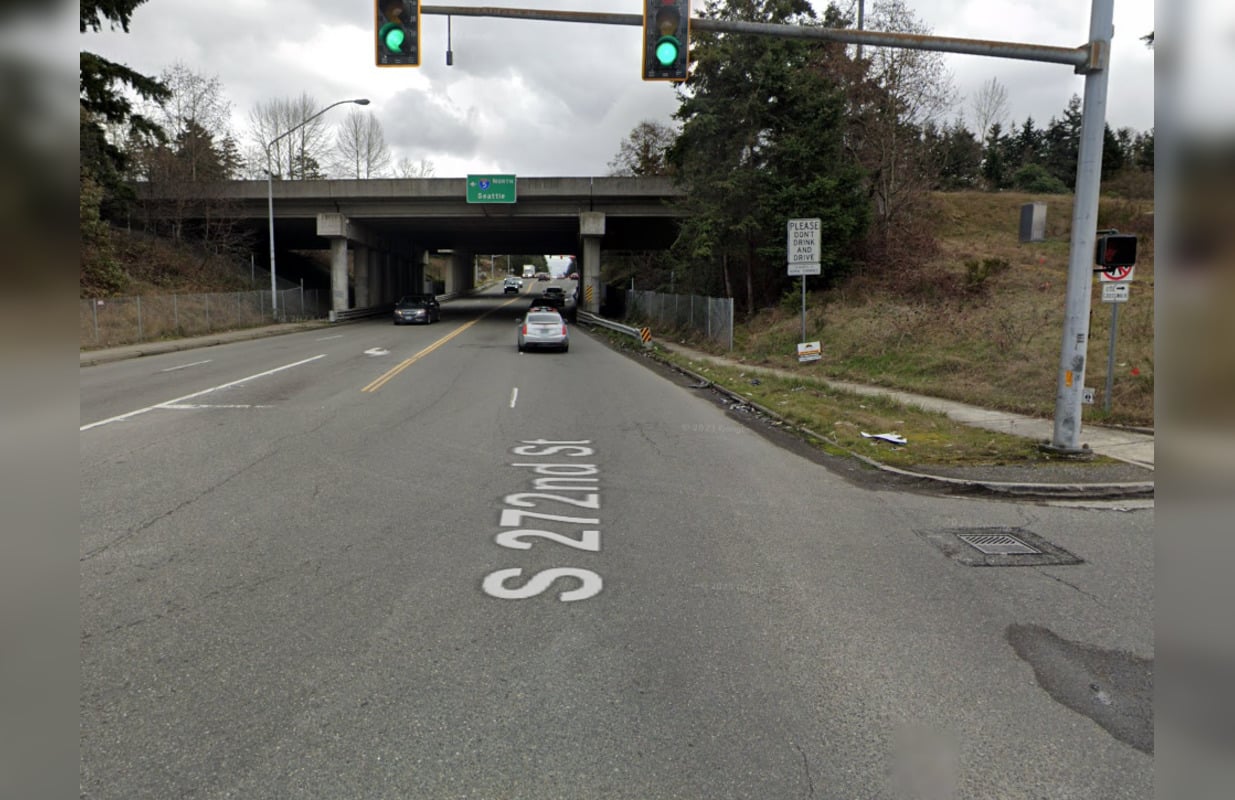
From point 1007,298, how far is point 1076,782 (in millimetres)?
20126

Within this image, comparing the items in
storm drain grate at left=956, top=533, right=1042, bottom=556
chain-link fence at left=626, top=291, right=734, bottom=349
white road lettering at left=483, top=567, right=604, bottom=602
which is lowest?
storm drain grate at left=956, top=533, right=1042, bottom=556

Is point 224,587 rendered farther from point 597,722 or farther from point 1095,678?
point 1095,678

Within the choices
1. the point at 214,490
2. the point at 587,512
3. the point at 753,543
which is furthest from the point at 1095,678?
the point at 214,490

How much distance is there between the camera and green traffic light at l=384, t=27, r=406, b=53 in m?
10.1

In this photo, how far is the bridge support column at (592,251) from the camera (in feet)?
141

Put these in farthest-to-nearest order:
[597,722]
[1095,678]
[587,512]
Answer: [587,512], [1095,678], [597,722]

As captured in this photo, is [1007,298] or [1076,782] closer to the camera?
[1076,782]

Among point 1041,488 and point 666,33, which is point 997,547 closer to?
point 1041,488

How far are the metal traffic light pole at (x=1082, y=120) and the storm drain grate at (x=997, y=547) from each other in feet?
12.0

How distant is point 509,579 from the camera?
17.3 ft

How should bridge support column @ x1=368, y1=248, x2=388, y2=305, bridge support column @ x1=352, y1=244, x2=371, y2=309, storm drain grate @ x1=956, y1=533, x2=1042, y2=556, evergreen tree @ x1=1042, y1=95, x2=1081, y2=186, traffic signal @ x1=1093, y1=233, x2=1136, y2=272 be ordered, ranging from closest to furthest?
1. storm drain grate @ x1=956, y1=533, x2=1042, y2=556
2. traffic signal @ x1=1093, y1=233, x2=1136, y2=272
3. bridge support column @ x1=352, y1=244, x2=371, y2=309
4. bridge support column @ x1=368, y1=248, x2=388, y2=305
5. evergreen tree @ x1=1042, y1=95, x2=1081, y2=186

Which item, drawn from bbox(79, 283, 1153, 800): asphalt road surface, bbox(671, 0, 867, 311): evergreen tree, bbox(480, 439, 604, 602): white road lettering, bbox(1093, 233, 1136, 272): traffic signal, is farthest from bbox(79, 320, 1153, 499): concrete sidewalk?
bbox(671, 0, 867, 311): evergreen tree

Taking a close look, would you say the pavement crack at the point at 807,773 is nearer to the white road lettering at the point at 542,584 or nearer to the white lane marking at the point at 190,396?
the white road lettering at the point at 542,584

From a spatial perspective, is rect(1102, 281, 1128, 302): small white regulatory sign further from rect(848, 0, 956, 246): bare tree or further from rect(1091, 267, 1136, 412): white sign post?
rect(848, 0, 956, 246): bare tree
